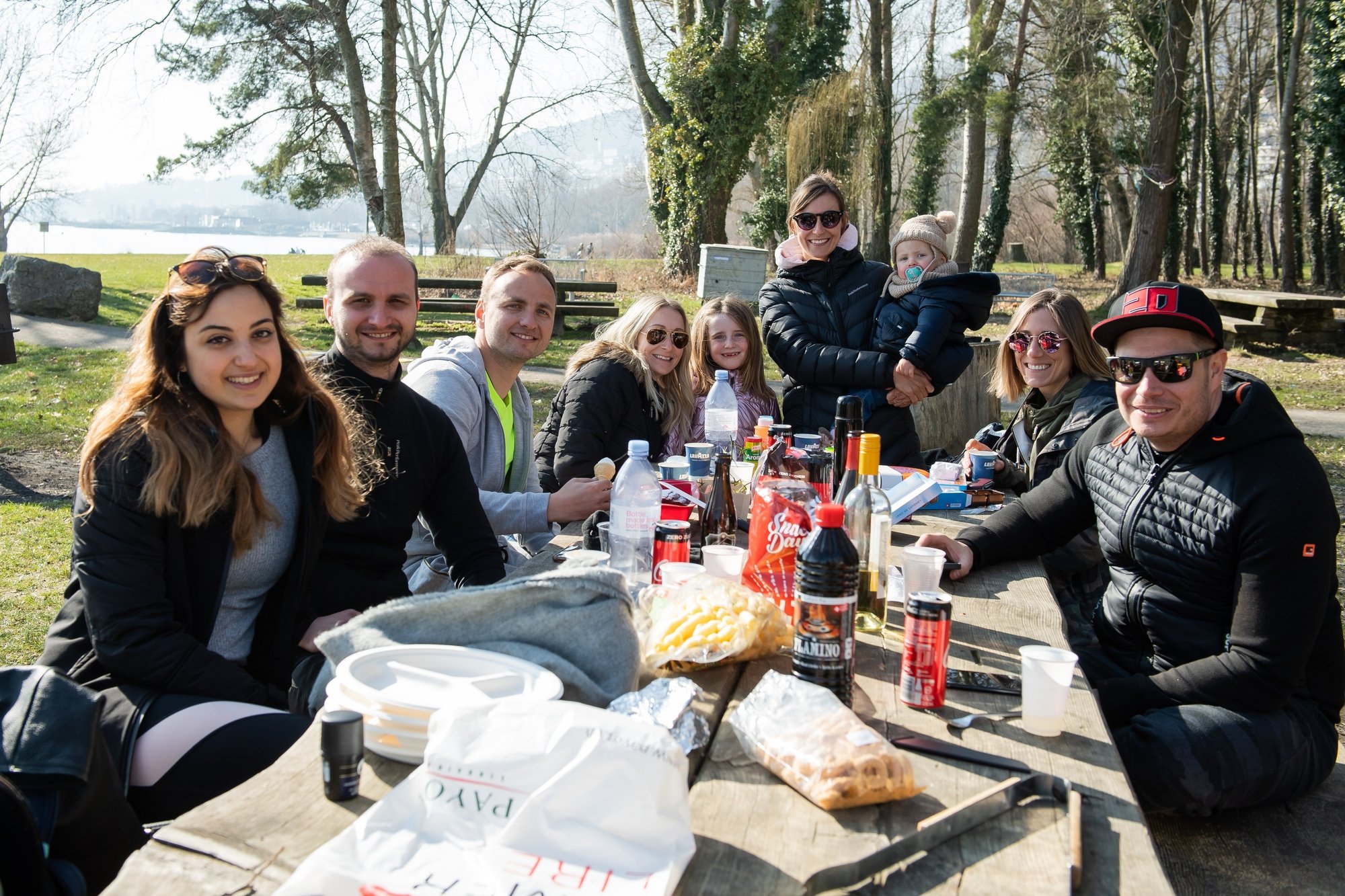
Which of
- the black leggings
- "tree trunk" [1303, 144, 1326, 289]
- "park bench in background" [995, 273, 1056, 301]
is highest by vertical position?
"tree trunk" [1303, 144, 1326, 289]

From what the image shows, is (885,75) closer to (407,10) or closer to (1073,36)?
(1073,36)

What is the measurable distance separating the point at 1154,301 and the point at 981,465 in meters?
1.49

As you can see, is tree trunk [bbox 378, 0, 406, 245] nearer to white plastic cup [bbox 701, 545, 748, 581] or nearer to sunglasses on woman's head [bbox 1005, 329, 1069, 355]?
sunglasses on woman's head [bbox 1005, 329, 1069, 355]

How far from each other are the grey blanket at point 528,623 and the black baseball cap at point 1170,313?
158 centimetres

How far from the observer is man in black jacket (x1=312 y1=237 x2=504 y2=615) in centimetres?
294

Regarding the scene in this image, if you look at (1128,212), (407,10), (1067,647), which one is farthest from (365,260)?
(1128,212)

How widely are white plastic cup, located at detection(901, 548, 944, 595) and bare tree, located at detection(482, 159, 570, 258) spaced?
18.5m

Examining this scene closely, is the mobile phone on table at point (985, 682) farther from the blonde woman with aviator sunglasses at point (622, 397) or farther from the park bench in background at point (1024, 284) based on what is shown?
the park bench in background at point (1024, 284)

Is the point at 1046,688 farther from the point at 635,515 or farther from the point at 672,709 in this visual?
the point at 635,515

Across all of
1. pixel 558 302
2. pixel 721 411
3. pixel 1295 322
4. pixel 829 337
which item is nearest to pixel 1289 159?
pixel 1295 322

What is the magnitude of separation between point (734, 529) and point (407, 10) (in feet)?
89.4

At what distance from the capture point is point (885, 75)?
25.2 meters

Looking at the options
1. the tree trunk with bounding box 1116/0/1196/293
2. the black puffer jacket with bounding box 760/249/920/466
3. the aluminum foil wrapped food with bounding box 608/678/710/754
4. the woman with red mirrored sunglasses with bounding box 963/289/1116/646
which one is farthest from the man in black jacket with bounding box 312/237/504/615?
the tree trunk with bounding box 1116/0/1196/293

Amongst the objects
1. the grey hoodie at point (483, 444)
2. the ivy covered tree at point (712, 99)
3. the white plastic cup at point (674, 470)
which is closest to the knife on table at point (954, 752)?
the white plastic cup at point (674, 470)
